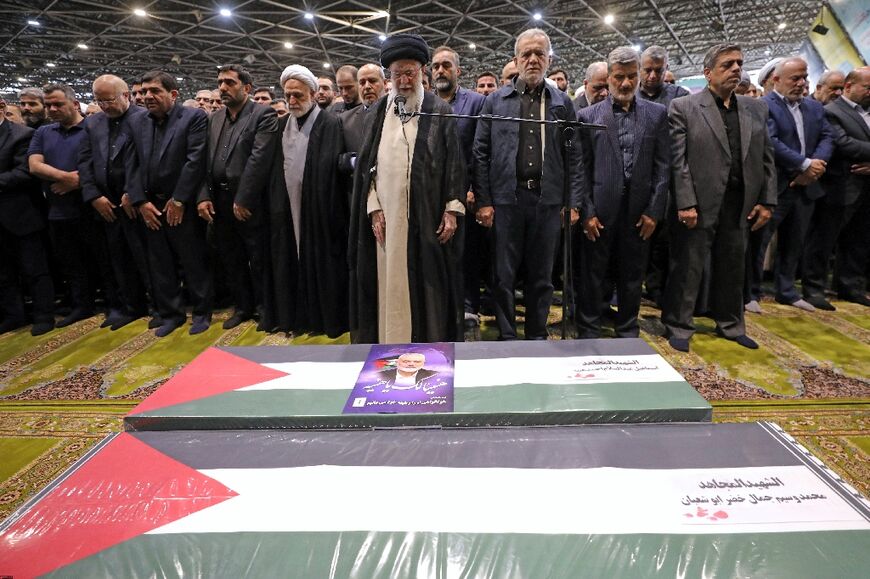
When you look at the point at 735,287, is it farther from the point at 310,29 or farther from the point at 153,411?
the point at 310,29

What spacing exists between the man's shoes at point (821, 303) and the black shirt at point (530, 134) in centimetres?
289

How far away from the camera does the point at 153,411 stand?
1.34 metres

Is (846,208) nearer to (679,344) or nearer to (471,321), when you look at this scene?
(679,344)

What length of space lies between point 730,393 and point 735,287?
96cm

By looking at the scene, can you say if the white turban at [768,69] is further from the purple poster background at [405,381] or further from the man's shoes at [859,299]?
the purple poster background at [405,381]

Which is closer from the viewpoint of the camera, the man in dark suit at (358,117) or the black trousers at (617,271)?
the black trousers at (617,271)

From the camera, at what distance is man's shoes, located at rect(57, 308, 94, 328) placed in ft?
13.0

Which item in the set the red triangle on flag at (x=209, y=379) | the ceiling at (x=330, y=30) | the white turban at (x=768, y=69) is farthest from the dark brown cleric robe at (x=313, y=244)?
the ceiling at (x=330, y=30)

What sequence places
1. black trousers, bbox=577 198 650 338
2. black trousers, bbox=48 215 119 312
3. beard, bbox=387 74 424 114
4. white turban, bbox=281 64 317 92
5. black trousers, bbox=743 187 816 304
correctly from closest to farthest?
1. beard, bbox=387 74 424 114
2. black trousers, bbox=577 198 650 338
3. white turban, bbox=281 64 317 92
4. black trousers, bbox=743 187 816 304
5. black trousers, bbox=48 215 119 312

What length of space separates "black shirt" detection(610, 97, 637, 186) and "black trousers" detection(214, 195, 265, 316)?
8.42ft

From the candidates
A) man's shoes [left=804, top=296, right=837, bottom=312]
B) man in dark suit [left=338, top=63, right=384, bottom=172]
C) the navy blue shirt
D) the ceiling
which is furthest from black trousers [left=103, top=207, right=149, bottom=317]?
the ceiling

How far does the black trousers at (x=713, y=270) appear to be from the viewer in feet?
10.1

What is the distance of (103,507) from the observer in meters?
0.95

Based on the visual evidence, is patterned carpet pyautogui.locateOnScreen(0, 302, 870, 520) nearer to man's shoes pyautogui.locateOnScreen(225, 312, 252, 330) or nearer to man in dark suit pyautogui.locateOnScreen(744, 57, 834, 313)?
man's shoes pyautogui.locateOnScreen(225, 312, 252, 330)
